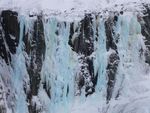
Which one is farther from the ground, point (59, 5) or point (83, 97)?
point (59, 5)

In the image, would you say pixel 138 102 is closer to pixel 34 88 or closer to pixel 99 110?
pixel 99 110

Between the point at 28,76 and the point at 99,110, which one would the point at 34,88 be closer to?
the point at 28,76

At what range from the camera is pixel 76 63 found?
1.84m

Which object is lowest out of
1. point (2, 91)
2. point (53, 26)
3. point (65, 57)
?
point (2, 91)

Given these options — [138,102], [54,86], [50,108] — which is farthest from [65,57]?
[138,102]

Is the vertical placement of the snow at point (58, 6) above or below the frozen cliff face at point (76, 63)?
above

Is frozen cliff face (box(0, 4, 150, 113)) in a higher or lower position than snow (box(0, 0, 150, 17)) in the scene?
lower

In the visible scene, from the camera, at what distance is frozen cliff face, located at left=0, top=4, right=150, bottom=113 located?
181 centimetres

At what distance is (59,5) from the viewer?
1.80 metres

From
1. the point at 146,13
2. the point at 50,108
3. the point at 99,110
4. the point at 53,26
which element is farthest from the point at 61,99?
the point at 146,13

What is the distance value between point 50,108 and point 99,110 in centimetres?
25

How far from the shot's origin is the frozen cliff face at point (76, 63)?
181 centimetres

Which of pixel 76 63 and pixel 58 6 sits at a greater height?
pixel 58 6

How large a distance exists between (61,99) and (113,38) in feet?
1.34
